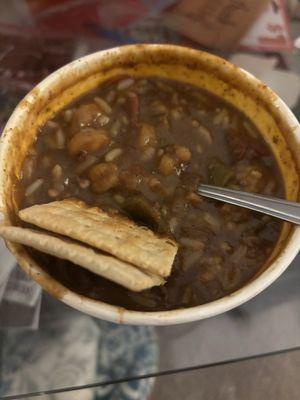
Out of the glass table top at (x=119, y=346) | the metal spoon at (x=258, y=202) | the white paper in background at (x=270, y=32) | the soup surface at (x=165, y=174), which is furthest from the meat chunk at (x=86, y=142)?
the white paper in background at (x=270, y=32)

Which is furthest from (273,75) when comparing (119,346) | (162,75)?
(119,346)

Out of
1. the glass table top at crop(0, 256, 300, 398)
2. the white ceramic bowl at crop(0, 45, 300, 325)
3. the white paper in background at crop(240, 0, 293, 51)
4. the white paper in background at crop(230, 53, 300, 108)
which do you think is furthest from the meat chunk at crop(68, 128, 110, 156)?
the white paper in background at crop(240, 0, 293, 51)

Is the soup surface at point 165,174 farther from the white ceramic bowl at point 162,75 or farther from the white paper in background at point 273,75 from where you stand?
the white paper in background at point 273,75

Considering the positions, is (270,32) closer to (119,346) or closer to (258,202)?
(258,202)

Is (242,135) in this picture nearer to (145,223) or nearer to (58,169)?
(145,223)

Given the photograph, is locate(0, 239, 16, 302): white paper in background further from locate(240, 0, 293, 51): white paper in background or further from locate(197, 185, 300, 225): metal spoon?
locate(240, 0, 293, 51): white paper in background

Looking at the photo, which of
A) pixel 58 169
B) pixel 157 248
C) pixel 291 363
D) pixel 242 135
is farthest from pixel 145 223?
pixel 291 363
